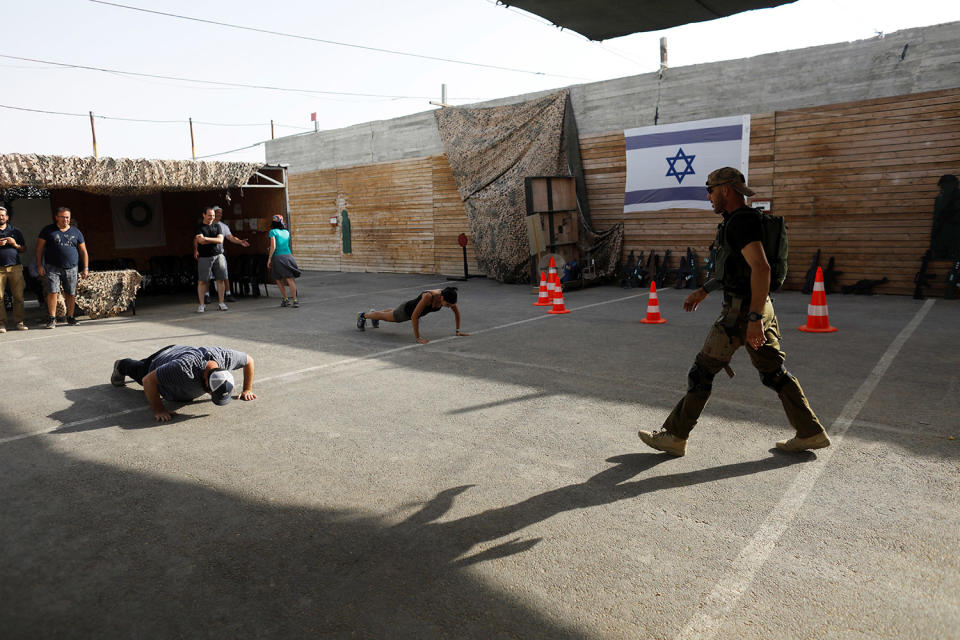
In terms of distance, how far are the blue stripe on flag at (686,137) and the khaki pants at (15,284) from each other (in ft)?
40.1

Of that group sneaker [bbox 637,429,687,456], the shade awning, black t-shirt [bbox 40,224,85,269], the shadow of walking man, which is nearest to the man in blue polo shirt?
the shadow of walking man

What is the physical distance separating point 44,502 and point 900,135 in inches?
540

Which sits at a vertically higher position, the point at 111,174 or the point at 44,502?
the point at 111,174

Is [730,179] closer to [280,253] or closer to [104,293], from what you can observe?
[280,253]

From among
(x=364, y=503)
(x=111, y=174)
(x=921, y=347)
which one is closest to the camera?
(x=364, y=503)

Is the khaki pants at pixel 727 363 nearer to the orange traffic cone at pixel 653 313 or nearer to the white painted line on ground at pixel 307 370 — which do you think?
the white painted line on ground at pixel 307 370

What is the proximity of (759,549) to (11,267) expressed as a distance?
11.3 metres

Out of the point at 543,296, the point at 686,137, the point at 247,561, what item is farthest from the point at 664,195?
the point at 247,561

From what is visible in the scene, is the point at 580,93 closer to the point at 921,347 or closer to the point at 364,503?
the point at 921,347

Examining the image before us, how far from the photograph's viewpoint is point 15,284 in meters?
10.2

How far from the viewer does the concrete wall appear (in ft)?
37.2

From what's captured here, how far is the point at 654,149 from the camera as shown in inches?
570

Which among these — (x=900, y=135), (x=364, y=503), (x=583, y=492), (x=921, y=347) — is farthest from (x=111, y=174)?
(x=900, y=135)

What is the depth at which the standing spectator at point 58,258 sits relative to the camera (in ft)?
33.6
